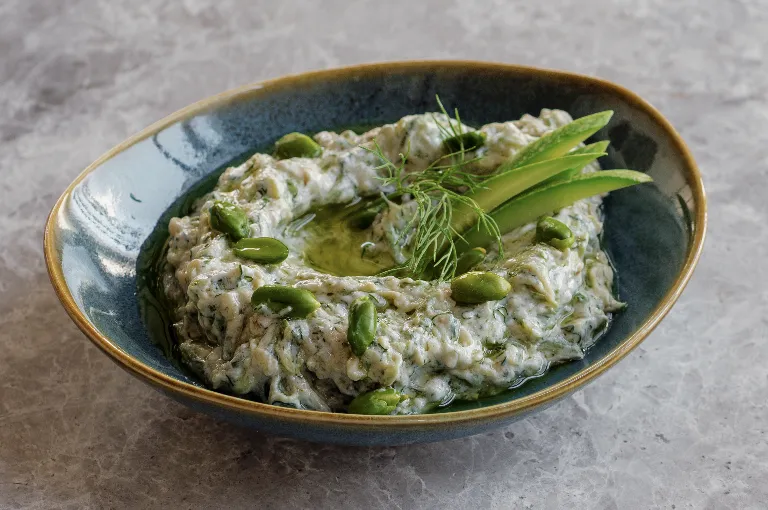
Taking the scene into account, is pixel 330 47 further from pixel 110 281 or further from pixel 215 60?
pixel 110 281

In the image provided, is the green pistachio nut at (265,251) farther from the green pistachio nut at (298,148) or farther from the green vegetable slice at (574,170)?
the green vegetable slice at (574,170)

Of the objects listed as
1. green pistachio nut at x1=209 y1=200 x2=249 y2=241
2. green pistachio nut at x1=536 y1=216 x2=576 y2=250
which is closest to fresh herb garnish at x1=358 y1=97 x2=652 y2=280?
green pistachio nut at x1=536 y1=216 x2=576 y2=250

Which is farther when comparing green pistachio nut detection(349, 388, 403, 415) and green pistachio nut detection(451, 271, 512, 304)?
green pistachio nut detection(451, 271, 512, 304)

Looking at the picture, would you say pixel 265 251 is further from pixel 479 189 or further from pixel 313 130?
pixel 313 130

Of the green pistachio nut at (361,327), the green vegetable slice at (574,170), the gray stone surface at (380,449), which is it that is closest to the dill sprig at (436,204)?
the green vegetable slice at (574,170)

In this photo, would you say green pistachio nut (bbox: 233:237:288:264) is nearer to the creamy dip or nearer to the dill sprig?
the creamy dip

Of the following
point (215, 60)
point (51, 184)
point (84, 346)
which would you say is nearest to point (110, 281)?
point (84, 346)
